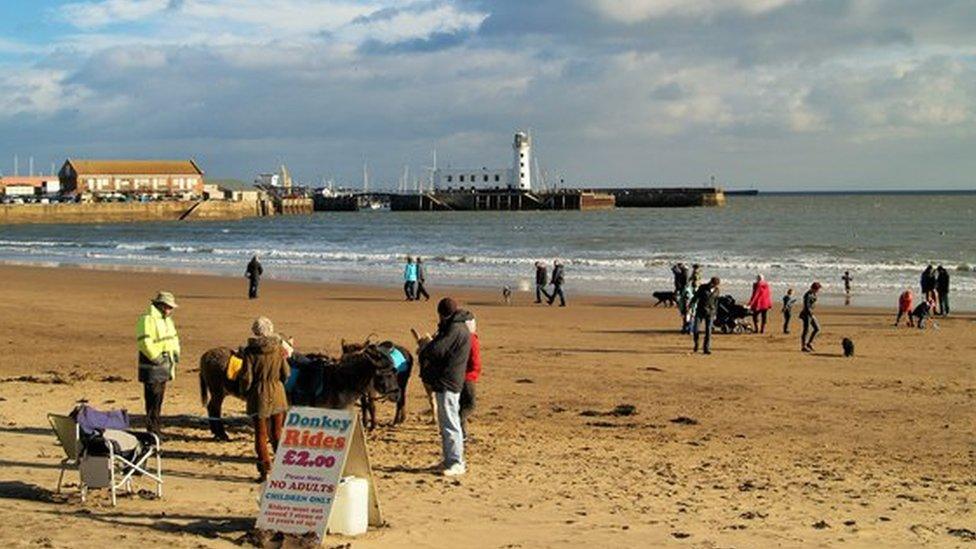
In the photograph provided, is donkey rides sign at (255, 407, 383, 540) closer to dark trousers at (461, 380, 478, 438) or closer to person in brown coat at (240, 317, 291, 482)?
person in brown coat at (240, 317, 291, 482)

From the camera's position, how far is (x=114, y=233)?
85750 millimetres

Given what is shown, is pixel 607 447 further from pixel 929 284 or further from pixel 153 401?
pixel 929 284

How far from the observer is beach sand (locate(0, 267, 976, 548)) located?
7969 mm

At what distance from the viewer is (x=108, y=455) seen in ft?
27.5

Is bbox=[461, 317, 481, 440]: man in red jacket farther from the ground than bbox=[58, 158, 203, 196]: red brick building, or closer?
closer

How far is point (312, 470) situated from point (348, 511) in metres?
0.37

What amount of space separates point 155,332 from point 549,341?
1137 cm

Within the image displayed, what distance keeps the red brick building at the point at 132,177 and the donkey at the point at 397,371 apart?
12917 cm

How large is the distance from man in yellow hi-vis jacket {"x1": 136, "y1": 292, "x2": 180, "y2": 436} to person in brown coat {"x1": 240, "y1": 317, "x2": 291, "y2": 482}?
47.3 inches

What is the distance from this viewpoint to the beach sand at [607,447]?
797cm

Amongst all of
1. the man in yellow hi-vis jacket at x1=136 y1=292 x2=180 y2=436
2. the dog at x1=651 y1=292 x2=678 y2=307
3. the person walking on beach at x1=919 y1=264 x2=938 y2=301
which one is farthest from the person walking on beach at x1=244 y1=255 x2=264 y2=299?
the man in yellow hi-vis jacket at x1=136 y1=292 x2=180 y2=436

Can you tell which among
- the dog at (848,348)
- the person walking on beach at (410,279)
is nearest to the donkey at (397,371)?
the dog at (848,348)

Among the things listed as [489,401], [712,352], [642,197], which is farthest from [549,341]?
[642,197]

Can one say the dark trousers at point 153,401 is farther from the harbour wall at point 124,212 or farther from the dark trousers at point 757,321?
the harbour wall at point 124,212
